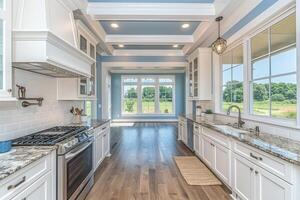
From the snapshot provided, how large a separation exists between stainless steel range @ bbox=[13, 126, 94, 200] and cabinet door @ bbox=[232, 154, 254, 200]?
192 cm

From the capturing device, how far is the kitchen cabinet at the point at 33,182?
1.41 meters

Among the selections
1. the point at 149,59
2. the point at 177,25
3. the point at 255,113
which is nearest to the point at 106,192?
the point at 255,113

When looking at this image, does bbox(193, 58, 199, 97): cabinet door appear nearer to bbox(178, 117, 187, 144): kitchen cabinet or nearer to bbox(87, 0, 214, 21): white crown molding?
bbox(178, 117, 187, 144): kitchen cabinet

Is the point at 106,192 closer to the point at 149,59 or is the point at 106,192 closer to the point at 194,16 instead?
the point at 194,16

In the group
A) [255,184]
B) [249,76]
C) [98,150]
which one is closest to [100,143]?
[98,150]

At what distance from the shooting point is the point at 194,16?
12.4 ft

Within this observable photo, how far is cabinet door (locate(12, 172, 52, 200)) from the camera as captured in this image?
1.58 m

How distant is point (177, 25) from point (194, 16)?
0.98m

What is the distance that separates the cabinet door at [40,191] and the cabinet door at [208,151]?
2539 mm

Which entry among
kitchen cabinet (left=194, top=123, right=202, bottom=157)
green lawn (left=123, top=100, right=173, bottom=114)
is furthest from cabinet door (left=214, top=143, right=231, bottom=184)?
green lawn (left=123, top=100, right=173, bottom=114)

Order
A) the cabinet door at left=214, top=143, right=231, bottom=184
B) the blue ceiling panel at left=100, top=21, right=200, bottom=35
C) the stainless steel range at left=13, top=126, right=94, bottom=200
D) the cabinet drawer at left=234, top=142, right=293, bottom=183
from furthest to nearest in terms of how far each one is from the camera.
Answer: the blue ceiling panel at left=100, top=21, right=200, bottom=35, the cabinet door at left=214, top=143, right=231, bottom=184, the stainless steel range at left=13, top=126, right=94, bottom=200, the cabinet drawer at left=234, top=142, right=293, bottom=183

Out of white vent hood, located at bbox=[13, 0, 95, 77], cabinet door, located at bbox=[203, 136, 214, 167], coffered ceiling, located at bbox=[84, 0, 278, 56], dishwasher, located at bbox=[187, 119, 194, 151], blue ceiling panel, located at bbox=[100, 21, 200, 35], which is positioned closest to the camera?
white vent hood, located at bbox=[13, 0, 95, 77]

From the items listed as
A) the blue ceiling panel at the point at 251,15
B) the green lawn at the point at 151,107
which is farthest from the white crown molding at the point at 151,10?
the green lawn at the point at 151,107

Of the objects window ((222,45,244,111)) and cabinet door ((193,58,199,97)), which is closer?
window ((222,45,244,111))
